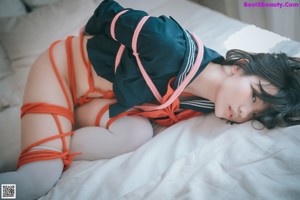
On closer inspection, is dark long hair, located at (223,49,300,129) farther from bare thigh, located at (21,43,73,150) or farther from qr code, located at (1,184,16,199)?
qr code, located at (1,184,16,199)

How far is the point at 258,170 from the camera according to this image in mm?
571

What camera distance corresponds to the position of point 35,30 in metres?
1.01

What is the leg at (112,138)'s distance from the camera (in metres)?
0.76

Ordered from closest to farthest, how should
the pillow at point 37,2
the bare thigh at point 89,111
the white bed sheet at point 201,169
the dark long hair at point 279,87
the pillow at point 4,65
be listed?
the white bed sheet at point 201,169
the dark long hair at point 279,87
the bare thigh at point 89,111
the pillow at point 4,65
the pillow at point 37,2

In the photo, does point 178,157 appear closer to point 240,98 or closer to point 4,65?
point 240,98

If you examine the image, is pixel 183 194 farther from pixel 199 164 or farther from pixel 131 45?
pixel 131 45

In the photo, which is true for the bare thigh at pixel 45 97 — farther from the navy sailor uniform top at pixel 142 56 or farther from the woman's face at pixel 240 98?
the woman's face at pixel 240 98

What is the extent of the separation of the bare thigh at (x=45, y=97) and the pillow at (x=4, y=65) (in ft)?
0.76

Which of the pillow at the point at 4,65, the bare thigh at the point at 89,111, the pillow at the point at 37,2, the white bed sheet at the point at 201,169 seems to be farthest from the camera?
the pillow at the point at 37,2

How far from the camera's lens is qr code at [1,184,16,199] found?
0.62 meters

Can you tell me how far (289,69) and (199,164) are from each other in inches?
14.3

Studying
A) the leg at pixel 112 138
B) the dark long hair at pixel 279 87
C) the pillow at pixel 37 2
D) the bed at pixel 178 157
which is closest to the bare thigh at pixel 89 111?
the leg at pixel 112 138

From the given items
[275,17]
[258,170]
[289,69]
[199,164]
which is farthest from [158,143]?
[275,17]

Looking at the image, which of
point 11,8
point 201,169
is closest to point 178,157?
point 201,169
